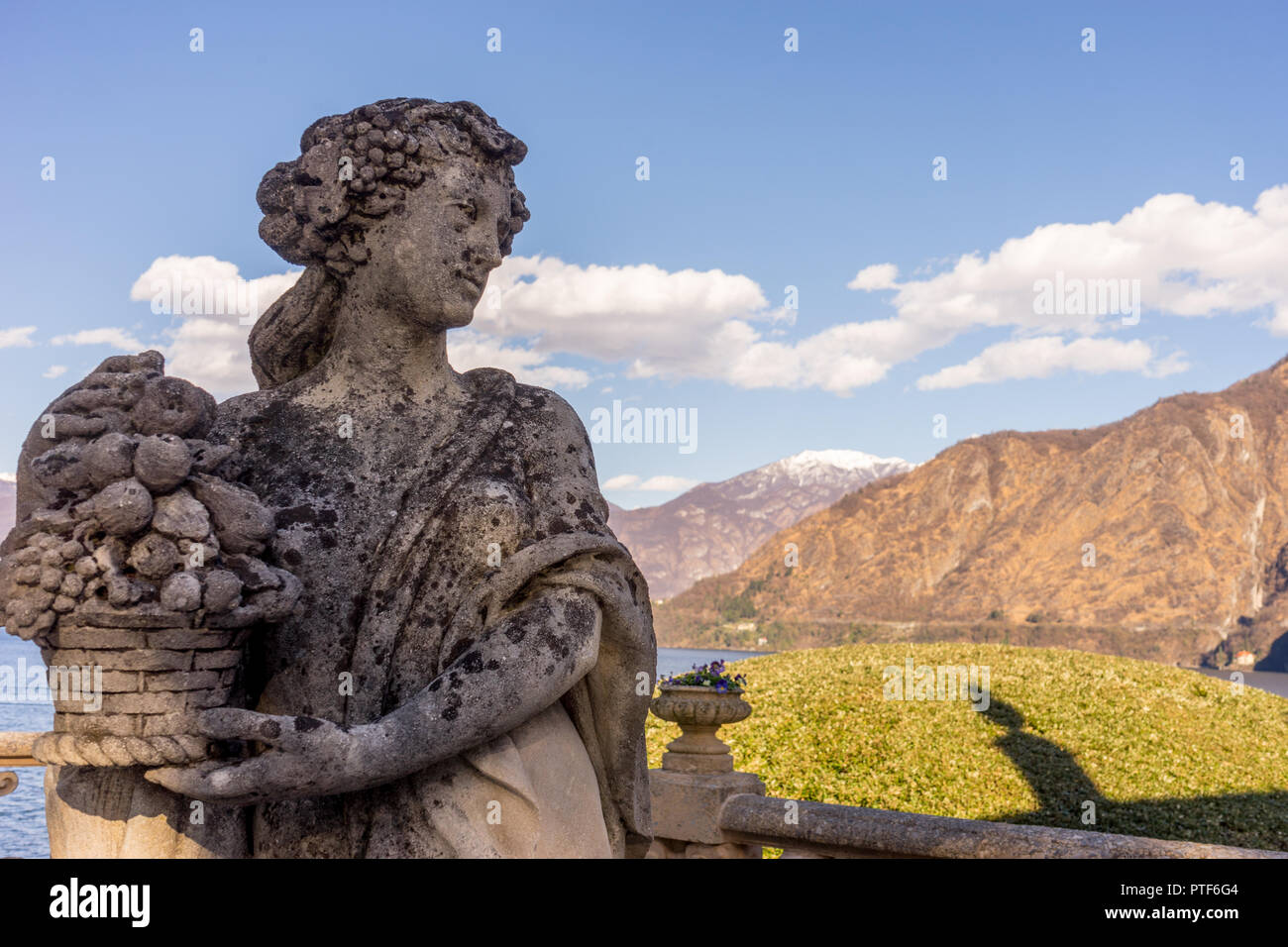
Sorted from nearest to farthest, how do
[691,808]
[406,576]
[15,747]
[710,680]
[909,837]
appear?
[406,576], [909,837], [15,747], [691,808], [710,680]

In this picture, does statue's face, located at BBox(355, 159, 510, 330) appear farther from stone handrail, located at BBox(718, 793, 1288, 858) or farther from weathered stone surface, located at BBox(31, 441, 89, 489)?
stone handrail, located at BBox(718, 793, 1288, 858)

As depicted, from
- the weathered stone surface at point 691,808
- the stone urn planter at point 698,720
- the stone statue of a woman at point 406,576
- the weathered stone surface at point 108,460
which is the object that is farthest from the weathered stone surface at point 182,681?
the stone urn planter at point 698,720

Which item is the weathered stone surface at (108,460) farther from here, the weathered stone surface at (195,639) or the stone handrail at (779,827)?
the stone handrail at (779,827)

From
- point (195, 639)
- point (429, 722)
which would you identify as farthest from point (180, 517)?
point (429, 722)

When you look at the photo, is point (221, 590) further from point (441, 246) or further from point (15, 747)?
point (15, 747)

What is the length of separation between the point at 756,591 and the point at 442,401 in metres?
147

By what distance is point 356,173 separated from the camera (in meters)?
2.62

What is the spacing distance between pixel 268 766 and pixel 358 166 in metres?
1.37

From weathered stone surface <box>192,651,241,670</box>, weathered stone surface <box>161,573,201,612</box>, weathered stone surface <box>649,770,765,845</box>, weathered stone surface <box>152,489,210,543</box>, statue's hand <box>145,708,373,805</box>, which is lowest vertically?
weathered stone surface <box>649,770,765,845</box>

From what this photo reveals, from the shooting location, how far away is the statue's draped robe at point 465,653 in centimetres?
236

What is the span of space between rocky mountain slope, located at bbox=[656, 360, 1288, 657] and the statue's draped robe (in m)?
135

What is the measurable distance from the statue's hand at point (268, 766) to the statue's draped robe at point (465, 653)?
6.5 inches

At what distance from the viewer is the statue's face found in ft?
8.68

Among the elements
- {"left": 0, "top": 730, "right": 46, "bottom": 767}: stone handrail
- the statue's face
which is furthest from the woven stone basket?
{"left": 0, "top": 730, "right": 46, "bottom": 767}: stone handrail
